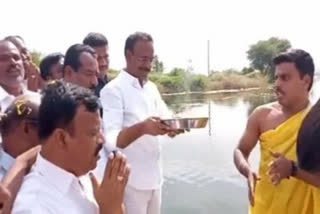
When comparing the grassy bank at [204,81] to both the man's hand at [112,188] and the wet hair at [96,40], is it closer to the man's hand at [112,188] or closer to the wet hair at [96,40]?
the wet hair at [96,40]

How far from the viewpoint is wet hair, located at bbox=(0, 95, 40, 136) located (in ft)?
5.45

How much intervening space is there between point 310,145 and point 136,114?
5.10ft

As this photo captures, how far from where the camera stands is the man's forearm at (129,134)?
2643 mm

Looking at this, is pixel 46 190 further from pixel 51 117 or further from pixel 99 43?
pixel 99 43

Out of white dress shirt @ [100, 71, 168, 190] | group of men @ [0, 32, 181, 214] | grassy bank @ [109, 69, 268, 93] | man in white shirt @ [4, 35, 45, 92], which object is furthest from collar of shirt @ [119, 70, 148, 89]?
grassy bank @ [109, 69, 268, 93]

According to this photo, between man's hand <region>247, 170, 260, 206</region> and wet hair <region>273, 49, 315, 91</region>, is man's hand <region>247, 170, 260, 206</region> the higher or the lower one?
the lower one

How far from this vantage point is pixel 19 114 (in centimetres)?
168

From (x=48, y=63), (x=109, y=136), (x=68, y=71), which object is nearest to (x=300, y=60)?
(x=109, y=136)

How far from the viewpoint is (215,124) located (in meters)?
9.66

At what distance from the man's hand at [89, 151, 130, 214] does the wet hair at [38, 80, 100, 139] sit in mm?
141

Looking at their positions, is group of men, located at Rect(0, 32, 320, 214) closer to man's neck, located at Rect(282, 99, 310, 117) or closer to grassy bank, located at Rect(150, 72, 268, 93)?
man's neck, located at Rect(282, 99, 310, 117)

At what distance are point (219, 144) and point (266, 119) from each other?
17.7 feet

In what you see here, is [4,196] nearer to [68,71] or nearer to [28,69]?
[68,71]

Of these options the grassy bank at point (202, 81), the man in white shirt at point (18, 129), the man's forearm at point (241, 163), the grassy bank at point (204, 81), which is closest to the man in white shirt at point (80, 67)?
the man's forearm at point (241, 163)
